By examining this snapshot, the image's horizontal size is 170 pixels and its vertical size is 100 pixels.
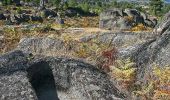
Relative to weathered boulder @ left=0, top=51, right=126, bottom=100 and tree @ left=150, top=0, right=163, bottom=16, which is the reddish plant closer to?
weathered boulder @ left=0, top=51, right=126, bottom=100

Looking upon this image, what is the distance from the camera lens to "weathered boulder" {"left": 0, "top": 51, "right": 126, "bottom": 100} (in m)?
12.4

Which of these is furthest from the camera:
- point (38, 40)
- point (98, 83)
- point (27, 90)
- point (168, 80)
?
point (38, 40)

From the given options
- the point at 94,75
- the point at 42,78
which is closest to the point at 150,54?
the point at 94,75

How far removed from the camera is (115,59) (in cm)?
1738

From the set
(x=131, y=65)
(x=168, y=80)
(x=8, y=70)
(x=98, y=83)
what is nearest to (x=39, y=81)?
(x=8, y=70)

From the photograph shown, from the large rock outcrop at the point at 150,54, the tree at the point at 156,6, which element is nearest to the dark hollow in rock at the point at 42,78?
the large rock outcrop at the point at 150,54

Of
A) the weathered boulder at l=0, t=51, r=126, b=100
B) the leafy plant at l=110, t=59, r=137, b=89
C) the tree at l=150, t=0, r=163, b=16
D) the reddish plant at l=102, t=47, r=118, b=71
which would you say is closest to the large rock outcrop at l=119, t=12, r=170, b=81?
the leafy plant at l=110, t=59, r=137, b=89

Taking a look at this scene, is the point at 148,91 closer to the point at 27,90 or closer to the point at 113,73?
the point at 113,73

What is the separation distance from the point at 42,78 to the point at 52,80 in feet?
1.41

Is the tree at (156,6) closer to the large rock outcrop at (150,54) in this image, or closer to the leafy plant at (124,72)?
the large rock outcrop at (150,54)

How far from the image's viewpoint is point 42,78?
1536 centimetres

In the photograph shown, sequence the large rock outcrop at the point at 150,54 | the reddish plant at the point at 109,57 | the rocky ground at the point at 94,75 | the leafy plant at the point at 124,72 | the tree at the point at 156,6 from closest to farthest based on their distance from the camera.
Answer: the rocky ground at the point at 94,75 < the leafy plant at the point at 124,72 < the large rock outcrop at the point at 150,54 < the reddish plant at the point at 109,57 < the tree at the point at 156,6

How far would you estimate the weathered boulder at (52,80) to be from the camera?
1238 centimetres

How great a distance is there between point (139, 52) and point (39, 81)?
4987mm
